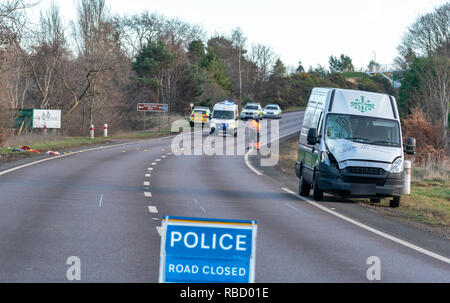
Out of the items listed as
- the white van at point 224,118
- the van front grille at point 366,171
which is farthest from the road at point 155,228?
the white van at point 224,118

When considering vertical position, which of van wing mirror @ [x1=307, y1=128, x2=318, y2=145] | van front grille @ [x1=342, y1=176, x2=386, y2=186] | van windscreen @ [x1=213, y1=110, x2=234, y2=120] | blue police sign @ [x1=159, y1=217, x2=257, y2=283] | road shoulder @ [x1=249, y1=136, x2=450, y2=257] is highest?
van windscreen @ [x1=213, y1=110, x2=234, y2=120]

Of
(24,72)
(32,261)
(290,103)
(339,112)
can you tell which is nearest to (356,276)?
(32,261)

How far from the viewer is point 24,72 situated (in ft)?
197

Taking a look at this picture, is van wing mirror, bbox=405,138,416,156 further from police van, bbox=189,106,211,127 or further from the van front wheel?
police van, bbox=189,106,211,127

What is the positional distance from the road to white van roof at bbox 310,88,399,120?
225 centimetres

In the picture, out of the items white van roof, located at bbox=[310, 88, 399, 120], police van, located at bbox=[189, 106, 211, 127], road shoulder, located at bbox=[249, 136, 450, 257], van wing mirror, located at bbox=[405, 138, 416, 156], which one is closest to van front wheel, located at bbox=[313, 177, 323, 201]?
road shoulder, located at bbox=[249, 136, 450, 257]

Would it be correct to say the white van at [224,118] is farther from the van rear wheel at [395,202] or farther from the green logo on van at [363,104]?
the van rear wheel at [395,202]

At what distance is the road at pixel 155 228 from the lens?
8648mm

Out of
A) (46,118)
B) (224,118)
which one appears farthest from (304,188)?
(224,118)

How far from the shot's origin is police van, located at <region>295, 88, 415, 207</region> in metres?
16.8

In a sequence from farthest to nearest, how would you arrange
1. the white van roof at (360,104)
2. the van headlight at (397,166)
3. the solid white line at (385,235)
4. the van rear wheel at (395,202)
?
the white van roof at (360,104) < the van rear wheel at (395,202) < the van headlight at (397,166) < the solid white line at (385,235)

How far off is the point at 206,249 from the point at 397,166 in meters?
11.9

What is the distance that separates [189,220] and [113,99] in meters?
61.4

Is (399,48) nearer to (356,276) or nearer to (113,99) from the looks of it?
(113,99)
